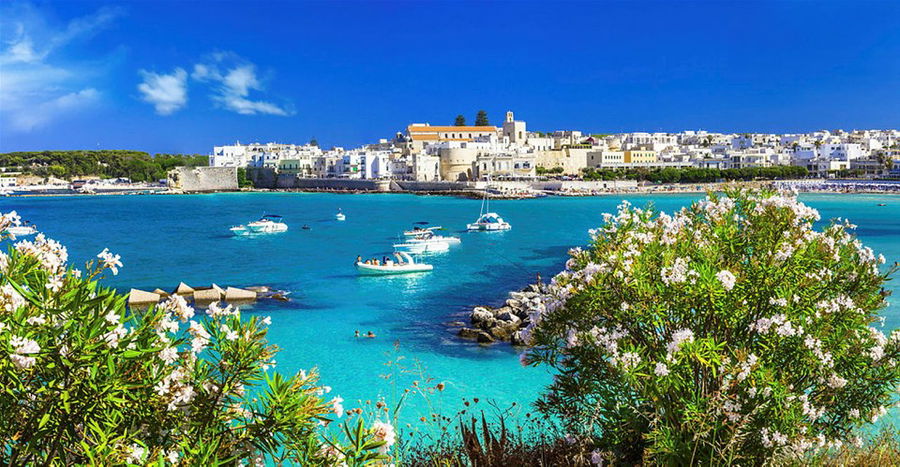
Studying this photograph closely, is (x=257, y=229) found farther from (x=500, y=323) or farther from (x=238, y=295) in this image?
(x=500, y=323)

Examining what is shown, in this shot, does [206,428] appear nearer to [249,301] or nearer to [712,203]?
[712,203]

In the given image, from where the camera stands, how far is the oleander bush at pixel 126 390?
7.09 feet

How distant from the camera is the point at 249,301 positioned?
18.4 meters

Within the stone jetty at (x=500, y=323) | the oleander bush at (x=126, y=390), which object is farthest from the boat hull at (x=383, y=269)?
the oleander bush at (x=126, y=390)

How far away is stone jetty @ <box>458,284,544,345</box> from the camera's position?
543 inches

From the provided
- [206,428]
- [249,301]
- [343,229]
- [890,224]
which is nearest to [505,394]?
[206,428]

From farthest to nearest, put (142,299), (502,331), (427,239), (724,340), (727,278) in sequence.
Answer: (427,239) → (142,299) → (502,331) → (724,340) → (727,278)

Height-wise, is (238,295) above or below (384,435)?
below

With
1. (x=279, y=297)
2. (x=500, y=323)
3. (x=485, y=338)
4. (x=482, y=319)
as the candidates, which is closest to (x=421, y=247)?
(x=279, y=297)

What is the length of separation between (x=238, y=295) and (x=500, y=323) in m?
8.31

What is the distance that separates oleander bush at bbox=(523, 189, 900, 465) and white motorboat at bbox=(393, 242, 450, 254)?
978 inches

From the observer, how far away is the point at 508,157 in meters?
88.4

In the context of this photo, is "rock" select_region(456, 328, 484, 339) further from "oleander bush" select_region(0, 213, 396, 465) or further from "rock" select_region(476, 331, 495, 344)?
"oleander bush" select_region(0, 213, 396, 465)

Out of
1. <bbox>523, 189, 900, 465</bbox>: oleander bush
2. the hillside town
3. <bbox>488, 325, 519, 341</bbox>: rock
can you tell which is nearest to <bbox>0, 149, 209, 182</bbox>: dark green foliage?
the hillside town
